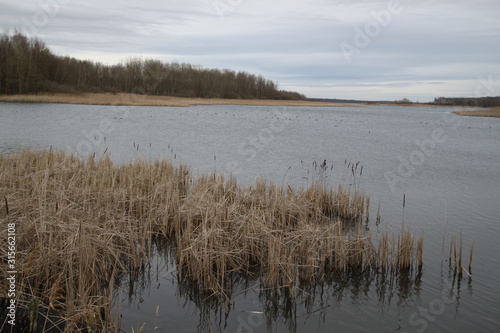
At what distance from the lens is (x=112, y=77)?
64.4m

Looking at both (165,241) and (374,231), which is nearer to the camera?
(165,241)

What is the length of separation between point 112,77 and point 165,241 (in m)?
63.2

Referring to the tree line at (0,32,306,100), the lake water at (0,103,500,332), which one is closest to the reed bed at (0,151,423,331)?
the lake water at (0,103,500,332)

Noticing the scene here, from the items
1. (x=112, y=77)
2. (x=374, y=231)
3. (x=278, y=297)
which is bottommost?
(x=278, y=297)

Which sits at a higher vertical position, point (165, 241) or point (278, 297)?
point (165, 241)

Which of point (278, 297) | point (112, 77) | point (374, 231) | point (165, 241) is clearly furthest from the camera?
point (112, 77)

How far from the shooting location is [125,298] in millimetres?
4918

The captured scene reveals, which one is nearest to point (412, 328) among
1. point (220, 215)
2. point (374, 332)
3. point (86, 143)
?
point (374, 332)

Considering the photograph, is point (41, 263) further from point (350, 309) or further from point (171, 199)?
point (350, 309)

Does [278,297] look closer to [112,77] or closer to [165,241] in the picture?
[165,241]

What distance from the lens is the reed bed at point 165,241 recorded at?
4.43 meters

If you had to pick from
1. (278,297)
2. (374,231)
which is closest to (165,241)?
(278,297)

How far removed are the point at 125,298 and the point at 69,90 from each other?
50.7 m

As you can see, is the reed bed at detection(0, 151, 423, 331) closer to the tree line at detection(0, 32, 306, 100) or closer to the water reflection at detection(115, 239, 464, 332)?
the water reflection at detection(115, 239, 464, 332)
